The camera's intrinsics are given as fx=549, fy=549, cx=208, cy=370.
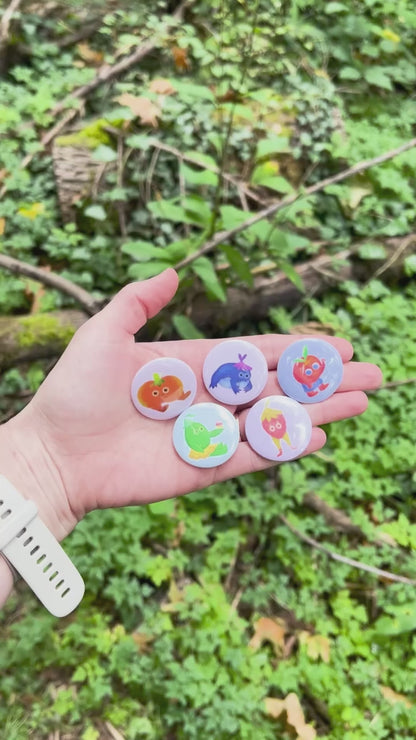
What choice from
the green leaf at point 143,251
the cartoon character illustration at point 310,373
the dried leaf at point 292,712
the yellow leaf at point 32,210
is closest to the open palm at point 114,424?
the cartoon character illustration at point 310,373

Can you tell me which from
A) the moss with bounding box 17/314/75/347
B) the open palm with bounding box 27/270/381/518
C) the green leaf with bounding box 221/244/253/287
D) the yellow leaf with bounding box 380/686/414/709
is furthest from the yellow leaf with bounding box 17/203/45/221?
the yellow leaf with bounding box 380/686/414/709

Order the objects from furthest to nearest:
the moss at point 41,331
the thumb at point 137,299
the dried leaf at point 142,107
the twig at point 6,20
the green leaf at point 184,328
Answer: the twig at point 6,20 < the dried leaf at point 142,107 < the moss at point 41,331 < the green leaf at point 184,328 < the thumb at point 137,299

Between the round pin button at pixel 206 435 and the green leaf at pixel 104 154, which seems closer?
the round pin button at pixel 206 435

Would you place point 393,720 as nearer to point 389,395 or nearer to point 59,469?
point 389,395

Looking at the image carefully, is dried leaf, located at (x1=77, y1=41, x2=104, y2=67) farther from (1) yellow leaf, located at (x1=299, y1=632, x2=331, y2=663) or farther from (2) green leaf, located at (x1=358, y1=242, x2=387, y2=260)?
(1) yellow leaf, located at (x1=299, y1=632, x2=331, y2=663)

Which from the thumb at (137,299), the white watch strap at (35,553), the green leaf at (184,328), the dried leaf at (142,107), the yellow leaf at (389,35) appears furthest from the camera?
the yellow leaf at (389,35)

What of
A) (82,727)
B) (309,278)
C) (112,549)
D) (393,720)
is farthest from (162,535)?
(309,278)

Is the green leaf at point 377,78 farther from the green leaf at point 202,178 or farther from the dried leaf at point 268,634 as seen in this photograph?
the dried leaf at point 268,634
